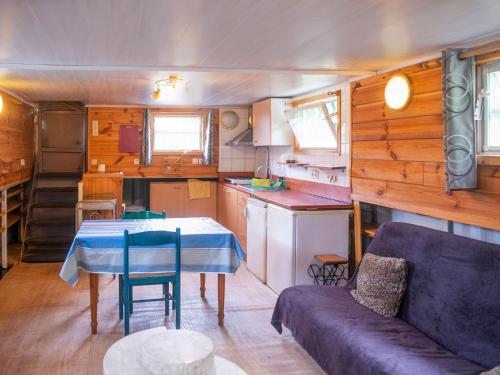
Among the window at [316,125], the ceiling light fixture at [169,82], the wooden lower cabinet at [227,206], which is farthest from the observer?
the wooden lower cabinet at [227,206]

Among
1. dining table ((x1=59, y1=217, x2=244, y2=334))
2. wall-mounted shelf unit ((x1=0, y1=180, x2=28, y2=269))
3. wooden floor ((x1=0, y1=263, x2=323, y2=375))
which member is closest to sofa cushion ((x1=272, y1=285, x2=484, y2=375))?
wooden floor ((x1=0, y1=263, x2=323, y2=375))

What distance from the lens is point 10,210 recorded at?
5719 millimetres

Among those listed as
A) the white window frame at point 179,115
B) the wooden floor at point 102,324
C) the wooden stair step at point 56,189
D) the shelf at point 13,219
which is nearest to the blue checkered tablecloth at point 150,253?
the wooden floor at point 102,324

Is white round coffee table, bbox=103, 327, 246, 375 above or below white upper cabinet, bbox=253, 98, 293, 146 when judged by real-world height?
below

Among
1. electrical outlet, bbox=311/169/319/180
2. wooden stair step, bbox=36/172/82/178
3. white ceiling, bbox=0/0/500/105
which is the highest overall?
white ceiling, bbox=0/0/500/105

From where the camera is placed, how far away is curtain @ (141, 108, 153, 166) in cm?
715

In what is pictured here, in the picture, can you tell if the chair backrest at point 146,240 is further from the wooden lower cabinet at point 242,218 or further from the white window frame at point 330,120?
the wooden lower cabinet at point 242,218

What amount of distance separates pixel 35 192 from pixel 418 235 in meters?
5.26

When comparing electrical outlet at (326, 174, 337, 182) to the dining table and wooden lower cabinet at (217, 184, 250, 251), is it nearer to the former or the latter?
wooden lower cabinet at (217, 184, 250, 251)

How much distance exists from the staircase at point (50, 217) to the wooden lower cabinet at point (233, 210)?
2052 millimetres

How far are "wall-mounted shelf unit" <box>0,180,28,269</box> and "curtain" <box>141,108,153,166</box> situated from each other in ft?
5.51

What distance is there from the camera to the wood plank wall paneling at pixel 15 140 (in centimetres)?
→ 522

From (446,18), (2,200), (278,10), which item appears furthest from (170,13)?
(2,200)

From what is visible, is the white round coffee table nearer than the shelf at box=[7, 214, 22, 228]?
Yes
